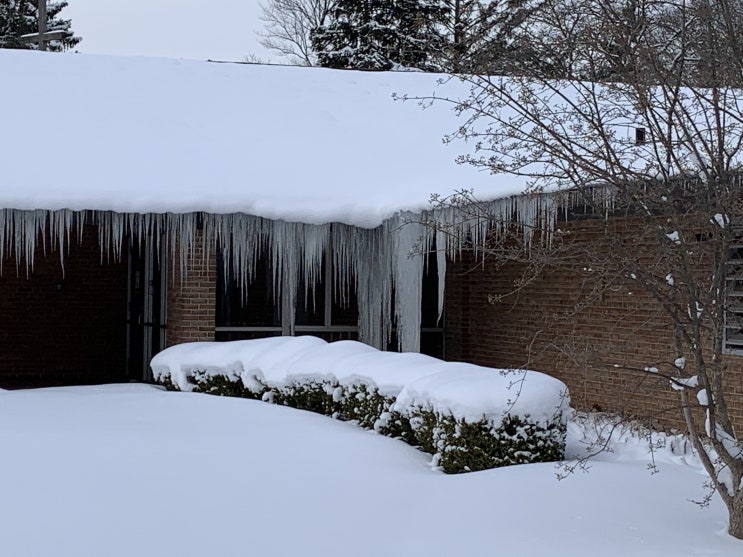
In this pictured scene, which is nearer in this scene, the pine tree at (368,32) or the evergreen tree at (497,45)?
the evergreen tree at (497,45)

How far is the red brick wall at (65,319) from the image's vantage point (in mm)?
16734

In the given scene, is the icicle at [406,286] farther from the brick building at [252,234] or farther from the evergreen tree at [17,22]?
the evergreen tree at [17,22]

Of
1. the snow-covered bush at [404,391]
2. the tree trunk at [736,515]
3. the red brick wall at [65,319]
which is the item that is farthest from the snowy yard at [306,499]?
the red brick wall at [65,319]

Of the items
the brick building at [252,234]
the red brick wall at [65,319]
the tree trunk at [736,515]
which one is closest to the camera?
the tree trunk at [736,515]

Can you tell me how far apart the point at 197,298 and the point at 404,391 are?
530 cm

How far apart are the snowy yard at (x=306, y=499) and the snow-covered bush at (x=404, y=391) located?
241mm

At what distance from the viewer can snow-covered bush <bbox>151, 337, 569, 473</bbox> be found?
8.05m

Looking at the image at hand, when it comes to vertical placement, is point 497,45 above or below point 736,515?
above

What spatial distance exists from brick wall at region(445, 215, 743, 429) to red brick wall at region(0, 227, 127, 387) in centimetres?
504

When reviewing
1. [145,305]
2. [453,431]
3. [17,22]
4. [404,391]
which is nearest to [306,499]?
[453,431]

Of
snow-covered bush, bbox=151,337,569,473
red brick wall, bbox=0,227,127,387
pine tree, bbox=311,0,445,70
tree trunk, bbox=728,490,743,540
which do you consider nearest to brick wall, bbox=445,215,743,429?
snow-covered bush, bbox=151,337,569,473

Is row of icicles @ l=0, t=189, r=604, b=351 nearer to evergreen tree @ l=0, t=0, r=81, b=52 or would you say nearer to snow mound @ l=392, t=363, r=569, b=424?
snow mound @ l=392, t=363, r=569, b=424

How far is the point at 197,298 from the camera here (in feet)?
44.9

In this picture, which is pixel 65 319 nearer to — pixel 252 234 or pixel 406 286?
pixel 252 234
